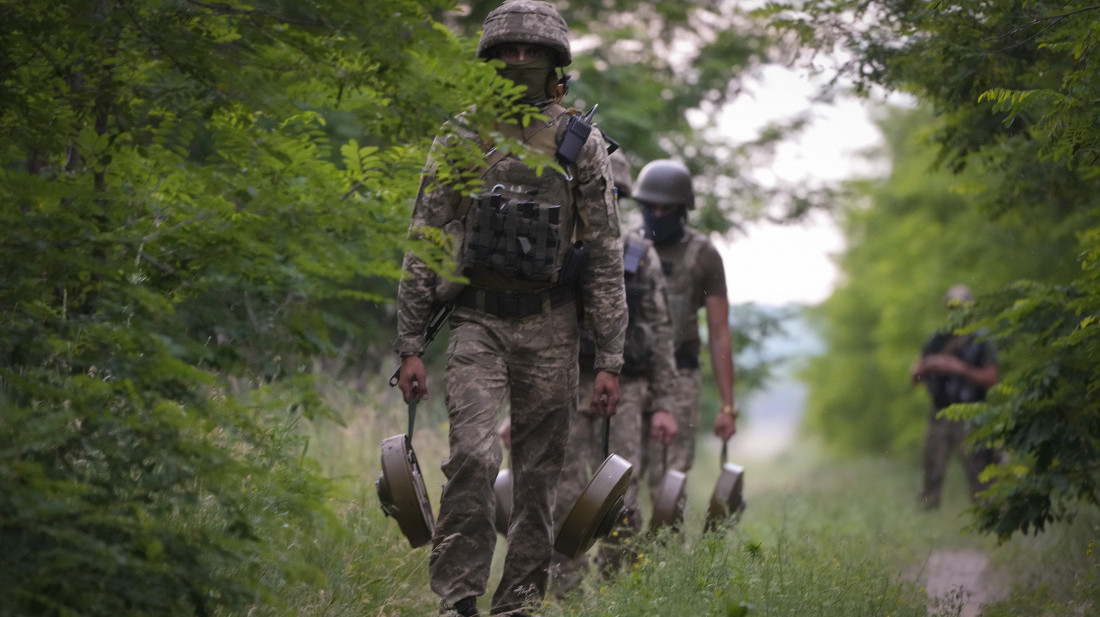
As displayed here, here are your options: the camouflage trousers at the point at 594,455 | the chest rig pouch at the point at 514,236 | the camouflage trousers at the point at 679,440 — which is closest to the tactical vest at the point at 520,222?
the chest rig pouch at the point at 514,236

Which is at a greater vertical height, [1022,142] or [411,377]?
[1022,142]

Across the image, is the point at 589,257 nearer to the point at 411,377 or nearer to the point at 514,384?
the point at 514,384

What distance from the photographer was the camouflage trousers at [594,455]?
6914 millimetres

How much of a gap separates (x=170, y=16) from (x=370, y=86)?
74 centimetres

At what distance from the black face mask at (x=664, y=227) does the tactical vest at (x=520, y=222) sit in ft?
10.2

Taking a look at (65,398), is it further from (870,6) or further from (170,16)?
(870,6)

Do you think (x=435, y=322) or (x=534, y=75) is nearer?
(x=534, y=75)

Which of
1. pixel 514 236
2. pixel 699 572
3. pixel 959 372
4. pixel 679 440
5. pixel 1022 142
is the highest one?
pixel 1022 142

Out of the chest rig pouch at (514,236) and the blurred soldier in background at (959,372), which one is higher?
the blurred soldier in background at (959,372)

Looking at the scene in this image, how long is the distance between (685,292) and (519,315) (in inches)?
128

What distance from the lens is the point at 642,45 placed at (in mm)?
18141

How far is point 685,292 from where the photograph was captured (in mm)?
8906

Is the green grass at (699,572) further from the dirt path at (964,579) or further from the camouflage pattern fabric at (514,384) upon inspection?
the camouflage pattern fabric at (514,384)

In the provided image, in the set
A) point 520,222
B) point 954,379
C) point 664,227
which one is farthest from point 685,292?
point 954,379
